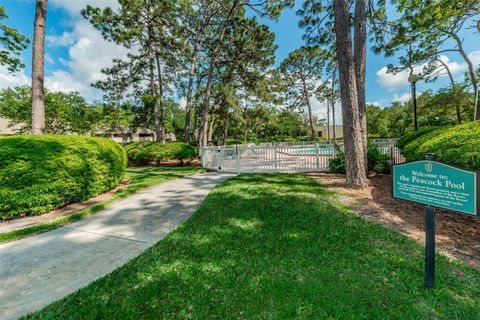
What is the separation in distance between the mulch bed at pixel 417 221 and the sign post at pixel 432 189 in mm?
1040

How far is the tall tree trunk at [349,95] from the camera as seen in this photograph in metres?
5.42

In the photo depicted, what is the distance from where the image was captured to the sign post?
1.78 m

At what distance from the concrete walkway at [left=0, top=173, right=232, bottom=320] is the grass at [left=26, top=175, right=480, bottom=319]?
0.25 meters

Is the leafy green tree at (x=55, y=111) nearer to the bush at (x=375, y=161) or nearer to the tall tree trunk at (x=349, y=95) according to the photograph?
the tall tree trunk at (x=349, y=95)

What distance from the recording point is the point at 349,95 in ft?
17.8

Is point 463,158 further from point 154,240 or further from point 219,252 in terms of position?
point 154,240

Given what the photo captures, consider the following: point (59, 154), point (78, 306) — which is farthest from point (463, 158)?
point (59, 154)

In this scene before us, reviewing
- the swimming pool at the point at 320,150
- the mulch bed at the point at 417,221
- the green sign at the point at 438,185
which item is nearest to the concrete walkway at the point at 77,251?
the green sign at the point at 438,185

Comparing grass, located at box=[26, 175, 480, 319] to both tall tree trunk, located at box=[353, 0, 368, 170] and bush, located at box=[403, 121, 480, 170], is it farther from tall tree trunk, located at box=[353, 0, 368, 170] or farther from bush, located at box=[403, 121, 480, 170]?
tall tree trunk, located at box=[353, 0, 368, 170]

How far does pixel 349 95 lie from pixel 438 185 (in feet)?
13.7

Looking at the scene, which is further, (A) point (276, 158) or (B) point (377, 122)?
(B) point (377, 122)

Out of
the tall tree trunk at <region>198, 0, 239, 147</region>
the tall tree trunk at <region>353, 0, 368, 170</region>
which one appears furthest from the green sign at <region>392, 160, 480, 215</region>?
the tall tree trunk at <region>198, 0, 239, 147</region>

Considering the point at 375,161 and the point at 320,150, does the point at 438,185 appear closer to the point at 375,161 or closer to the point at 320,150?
the point at 375,161

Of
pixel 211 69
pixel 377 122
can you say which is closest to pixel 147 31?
pixel 211 69
